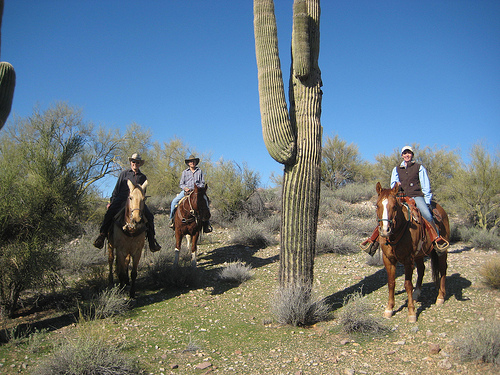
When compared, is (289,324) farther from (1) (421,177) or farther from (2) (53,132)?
(2) (53,132)

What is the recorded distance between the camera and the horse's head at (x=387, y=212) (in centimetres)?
546

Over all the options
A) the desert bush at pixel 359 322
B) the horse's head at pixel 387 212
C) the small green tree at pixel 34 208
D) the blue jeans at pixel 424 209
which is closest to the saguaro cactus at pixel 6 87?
the small green tree at pixel 34 208

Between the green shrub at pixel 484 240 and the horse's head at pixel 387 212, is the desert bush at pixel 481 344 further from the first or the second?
the green shrub at pixel 484 240

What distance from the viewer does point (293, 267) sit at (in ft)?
21.1

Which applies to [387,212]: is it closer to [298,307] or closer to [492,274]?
[298,307]

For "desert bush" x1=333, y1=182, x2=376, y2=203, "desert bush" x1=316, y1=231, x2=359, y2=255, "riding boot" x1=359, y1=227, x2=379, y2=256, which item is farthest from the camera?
"desert bush" x1=333, y1=182, x2=376, y2=203

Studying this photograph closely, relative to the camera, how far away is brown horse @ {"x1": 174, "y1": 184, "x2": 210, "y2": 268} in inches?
354

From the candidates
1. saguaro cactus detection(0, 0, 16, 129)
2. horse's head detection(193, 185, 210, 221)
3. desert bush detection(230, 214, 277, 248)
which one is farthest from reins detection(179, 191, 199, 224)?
saguaro cactus detection(0, 0, 16, 129)

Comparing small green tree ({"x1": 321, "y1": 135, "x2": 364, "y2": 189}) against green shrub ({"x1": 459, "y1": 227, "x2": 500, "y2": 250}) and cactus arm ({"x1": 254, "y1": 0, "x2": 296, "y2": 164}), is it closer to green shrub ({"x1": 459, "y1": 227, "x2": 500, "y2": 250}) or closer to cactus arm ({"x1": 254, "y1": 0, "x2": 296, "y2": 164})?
green shrub ({"x1": 459, "y1": 227, "x2": 500, "y2": 250})

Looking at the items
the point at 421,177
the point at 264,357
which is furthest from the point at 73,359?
the point at 421,177

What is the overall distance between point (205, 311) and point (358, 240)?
24.0ft

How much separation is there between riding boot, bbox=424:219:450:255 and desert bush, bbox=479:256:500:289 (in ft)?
4.85

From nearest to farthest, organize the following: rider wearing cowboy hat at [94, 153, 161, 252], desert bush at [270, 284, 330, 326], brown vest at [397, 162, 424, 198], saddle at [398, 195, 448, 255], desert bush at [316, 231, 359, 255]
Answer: desert bush at [270, 284, 330, 326] → saddle at [398, 195, 448, 255] → brown vest at [397, 162, 424, 198] → rider wearing cowboy hat at [94, 153, 161, 252] → desert bush at [316, 231, 359, 255]

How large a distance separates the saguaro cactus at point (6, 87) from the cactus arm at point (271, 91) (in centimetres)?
390
